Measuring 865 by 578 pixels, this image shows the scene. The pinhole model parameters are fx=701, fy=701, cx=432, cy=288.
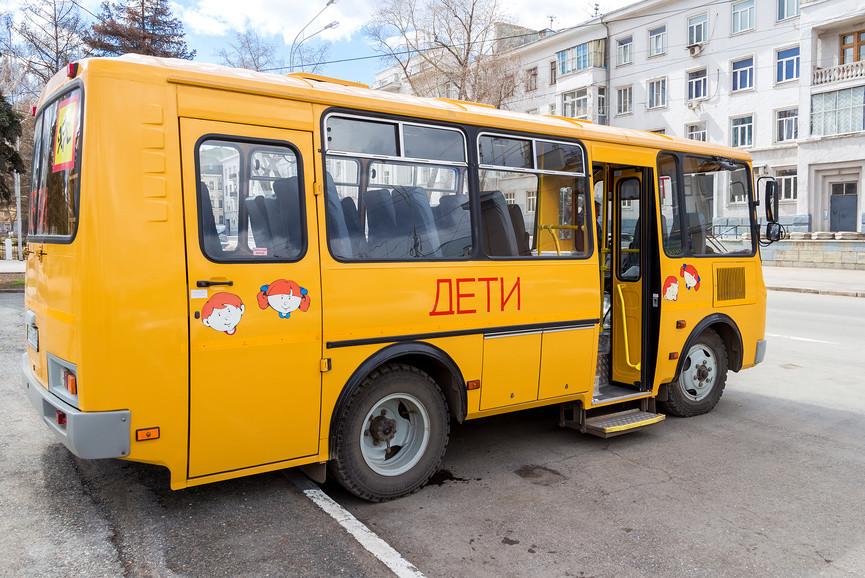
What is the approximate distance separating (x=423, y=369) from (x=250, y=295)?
4.87 feet

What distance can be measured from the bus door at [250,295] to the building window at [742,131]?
3748cm

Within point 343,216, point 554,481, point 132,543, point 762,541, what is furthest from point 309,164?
point 762,541

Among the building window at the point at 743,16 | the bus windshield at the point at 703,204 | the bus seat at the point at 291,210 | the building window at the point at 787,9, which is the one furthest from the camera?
the building window at the point at 743,16

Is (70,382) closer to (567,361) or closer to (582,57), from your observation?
(567,361)

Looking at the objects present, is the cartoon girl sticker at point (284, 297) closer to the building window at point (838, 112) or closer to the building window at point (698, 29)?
the building window at point (838, 112)

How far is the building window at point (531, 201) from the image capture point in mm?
5625

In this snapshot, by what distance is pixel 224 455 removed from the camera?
4105 millimetres

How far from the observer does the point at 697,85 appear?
1538 inches

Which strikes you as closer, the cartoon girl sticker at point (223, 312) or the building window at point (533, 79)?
the cartoon girl sticker at point (223, 312)

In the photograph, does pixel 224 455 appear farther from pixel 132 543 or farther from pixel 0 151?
pixel 0 151

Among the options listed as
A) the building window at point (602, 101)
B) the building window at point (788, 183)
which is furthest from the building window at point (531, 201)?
the building window at point (602, 101)

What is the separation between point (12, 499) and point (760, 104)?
127 ft

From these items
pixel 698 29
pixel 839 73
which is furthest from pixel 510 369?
pixel 698 29

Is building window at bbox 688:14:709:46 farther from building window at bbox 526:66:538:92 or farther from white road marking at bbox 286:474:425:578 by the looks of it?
white road marking at bbox 286:474:425:578
